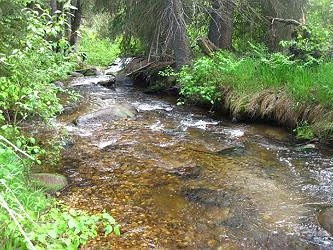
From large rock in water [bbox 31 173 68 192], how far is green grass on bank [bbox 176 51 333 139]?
4557mm

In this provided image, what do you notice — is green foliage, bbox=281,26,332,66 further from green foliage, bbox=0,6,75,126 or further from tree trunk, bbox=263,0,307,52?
green foliage, bbox=0,6,75,126

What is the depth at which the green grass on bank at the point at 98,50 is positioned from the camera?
24484 mm

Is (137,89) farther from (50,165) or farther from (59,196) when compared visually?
(59,196)

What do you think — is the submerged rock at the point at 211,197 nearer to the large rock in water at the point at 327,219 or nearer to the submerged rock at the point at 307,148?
the large rock in water at the point at 327,219

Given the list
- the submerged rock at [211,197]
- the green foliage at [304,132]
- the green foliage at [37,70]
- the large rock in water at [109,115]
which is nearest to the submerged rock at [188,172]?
the submerged rock at [211,197]

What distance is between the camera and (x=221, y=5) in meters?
11.7

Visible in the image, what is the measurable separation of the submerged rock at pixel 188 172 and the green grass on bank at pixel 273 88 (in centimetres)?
269

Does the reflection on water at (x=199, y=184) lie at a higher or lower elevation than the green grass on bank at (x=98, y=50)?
higher

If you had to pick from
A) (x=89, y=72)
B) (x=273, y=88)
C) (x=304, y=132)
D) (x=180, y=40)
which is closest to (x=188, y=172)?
(x=304, y=132)

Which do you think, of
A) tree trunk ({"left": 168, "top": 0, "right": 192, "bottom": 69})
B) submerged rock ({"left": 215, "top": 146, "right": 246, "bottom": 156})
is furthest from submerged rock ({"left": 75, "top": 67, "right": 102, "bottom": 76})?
submerged rock ({"left": 215, "top": 146, "right": 246, "bottom": 156})

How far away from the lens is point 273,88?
27.5ft

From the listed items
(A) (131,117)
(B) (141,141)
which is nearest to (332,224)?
(B) (141,141)

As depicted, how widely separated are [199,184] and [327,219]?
1.79m

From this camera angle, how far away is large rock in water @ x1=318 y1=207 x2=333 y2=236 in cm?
427
